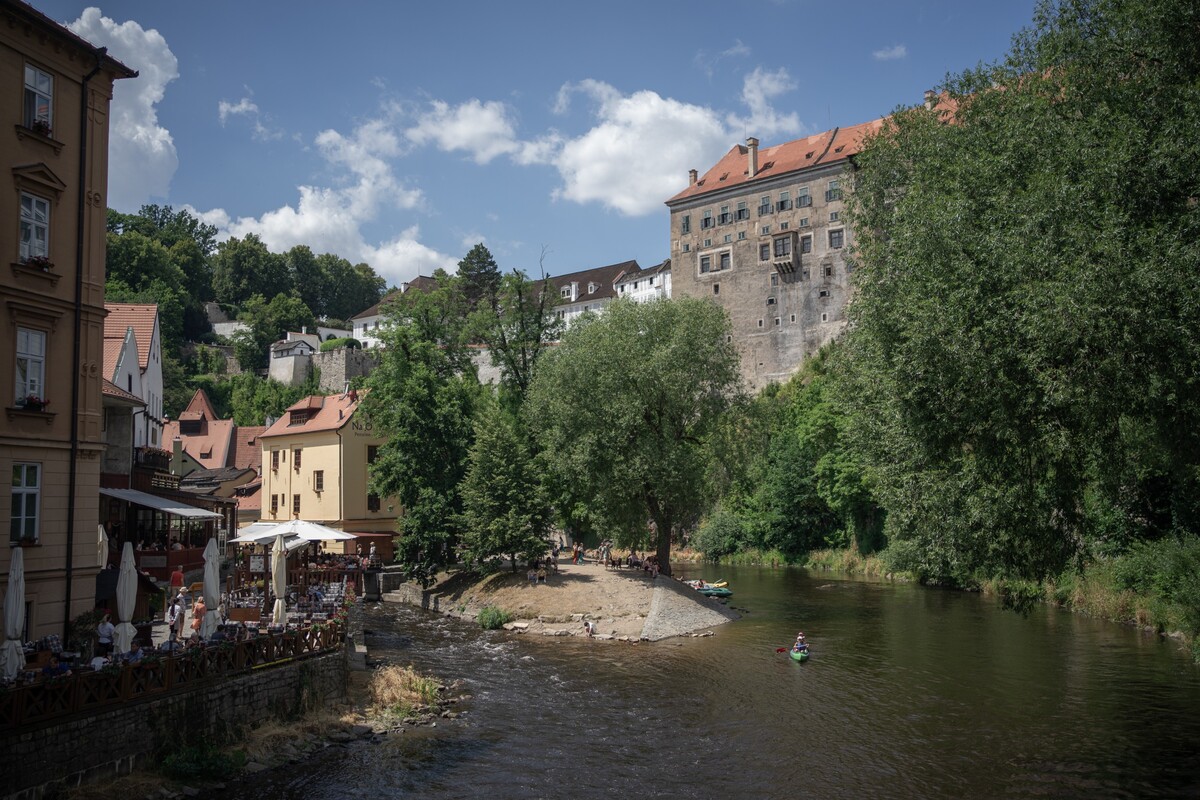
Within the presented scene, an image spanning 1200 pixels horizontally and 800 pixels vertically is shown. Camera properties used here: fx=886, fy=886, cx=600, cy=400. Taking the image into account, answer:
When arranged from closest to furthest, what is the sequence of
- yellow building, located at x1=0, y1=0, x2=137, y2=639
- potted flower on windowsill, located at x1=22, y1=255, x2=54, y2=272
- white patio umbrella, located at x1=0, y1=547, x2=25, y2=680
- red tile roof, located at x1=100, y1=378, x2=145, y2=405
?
white patio umbrella, located at x1=0, y1=547, x2=25, y2=680
yellow building, located at x1=0, y1=0, x2=137, y2=639
potted flower on windowsill, located at x1=22, y1=255, x2=54, y2=272
red tile roof, located at x1=100, y1=378, x2=145, y2=405

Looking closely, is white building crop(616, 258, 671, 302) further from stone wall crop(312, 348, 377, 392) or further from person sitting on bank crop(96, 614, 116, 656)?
person sitting on bank crop(96, 614, 116, 656)

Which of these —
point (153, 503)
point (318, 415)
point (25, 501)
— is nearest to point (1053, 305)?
point (25, 501)

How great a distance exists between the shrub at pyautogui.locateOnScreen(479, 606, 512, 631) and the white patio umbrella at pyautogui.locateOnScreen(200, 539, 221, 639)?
16.5 meters

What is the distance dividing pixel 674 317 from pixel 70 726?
31936 mm

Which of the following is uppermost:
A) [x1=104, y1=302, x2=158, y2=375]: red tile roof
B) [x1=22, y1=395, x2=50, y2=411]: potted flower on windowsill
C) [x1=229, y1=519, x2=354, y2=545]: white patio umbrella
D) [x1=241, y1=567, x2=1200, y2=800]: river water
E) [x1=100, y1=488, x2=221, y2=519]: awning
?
[x1=104, y1=302, x2=158, y2=375]: red tile roof

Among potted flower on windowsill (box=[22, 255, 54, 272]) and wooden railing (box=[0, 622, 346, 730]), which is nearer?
wooden railing (box=[0, 622, 346, 730])

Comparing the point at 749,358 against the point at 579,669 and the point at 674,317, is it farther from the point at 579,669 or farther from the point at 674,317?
the point at 579,669

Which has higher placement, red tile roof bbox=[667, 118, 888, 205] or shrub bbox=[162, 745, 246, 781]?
red tile roof bbox=[667, 118, 888, 205]

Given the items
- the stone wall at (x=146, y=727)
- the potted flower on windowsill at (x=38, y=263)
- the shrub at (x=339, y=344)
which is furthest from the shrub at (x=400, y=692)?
→ the shrub at (x=339, y=344)

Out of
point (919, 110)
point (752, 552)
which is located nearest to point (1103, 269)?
point (919, 110)

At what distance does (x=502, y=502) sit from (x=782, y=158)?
59.6 metres

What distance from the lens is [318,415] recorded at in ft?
199

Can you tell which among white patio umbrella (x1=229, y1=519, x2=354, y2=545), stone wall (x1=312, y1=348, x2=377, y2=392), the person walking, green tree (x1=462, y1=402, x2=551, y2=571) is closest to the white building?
stone wall (x1=312, y1=348, x2=377, y2=392)

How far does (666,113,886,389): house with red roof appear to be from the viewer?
82438 millimetres
